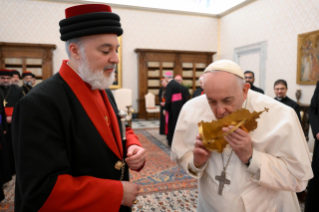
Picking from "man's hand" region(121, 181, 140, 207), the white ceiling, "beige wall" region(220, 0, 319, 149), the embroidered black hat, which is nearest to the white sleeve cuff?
"man's hand" region(121, 181, 140, 207)

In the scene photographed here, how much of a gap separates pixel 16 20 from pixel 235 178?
419 inches

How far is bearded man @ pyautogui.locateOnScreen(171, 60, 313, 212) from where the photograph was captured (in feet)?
4.20

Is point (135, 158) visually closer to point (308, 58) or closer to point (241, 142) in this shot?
point (241, 142)

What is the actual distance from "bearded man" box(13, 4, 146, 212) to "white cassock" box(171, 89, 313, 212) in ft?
1.71

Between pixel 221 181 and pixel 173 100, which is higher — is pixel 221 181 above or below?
below

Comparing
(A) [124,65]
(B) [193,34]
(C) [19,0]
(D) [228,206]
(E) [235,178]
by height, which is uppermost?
(C) [19,0]

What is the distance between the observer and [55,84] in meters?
1.14

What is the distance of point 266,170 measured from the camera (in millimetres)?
1267

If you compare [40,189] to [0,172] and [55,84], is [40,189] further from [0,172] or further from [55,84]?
[0,172]

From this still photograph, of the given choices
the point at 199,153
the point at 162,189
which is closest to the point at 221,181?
the point at 199,153

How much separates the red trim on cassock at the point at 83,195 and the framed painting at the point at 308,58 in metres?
7.41

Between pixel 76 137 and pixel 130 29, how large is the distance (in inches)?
398

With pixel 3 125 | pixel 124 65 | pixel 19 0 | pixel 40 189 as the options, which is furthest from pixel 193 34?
pixel 40 189

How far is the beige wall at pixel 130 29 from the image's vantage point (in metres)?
9.23
